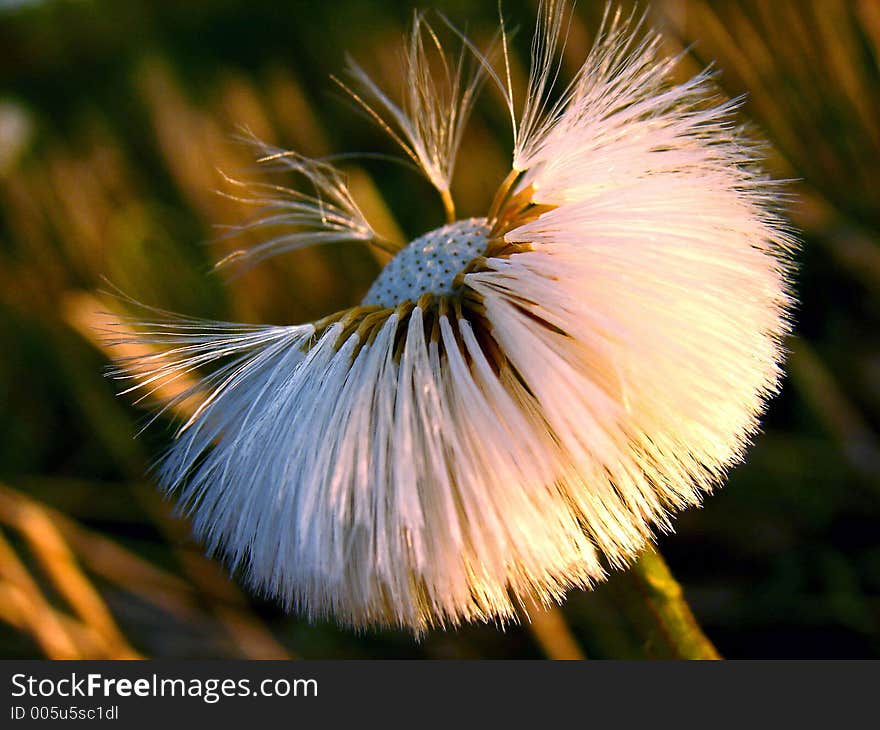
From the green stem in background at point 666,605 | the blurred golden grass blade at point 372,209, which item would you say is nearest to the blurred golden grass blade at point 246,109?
the blurred golden grass blade at point 372,209

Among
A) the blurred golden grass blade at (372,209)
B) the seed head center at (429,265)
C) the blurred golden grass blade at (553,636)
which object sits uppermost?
the blurred golden grass blade at (372,209)

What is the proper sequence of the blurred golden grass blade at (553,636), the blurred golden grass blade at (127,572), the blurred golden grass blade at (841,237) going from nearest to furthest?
the blurred golden grass blade at (553,636) → the blurred golden grass blade at (841,237) → the blurred golden grass blade at (127,572)

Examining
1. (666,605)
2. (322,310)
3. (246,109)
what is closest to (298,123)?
(246,109)

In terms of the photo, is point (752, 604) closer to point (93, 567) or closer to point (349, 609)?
point (349, 609)

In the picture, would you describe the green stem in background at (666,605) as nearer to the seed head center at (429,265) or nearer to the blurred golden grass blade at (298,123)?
the seed head center at (429,265)

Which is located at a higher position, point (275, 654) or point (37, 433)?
point (37, 433)

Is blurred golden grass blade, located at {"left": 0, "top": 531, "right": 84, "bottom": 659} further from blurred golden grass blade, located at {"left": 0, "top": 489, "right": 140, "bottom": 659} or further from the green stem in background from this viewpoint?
the green stem in background

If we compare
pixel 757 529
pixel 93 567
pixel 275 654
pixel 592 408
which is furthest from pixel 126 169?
pixel 592 408
